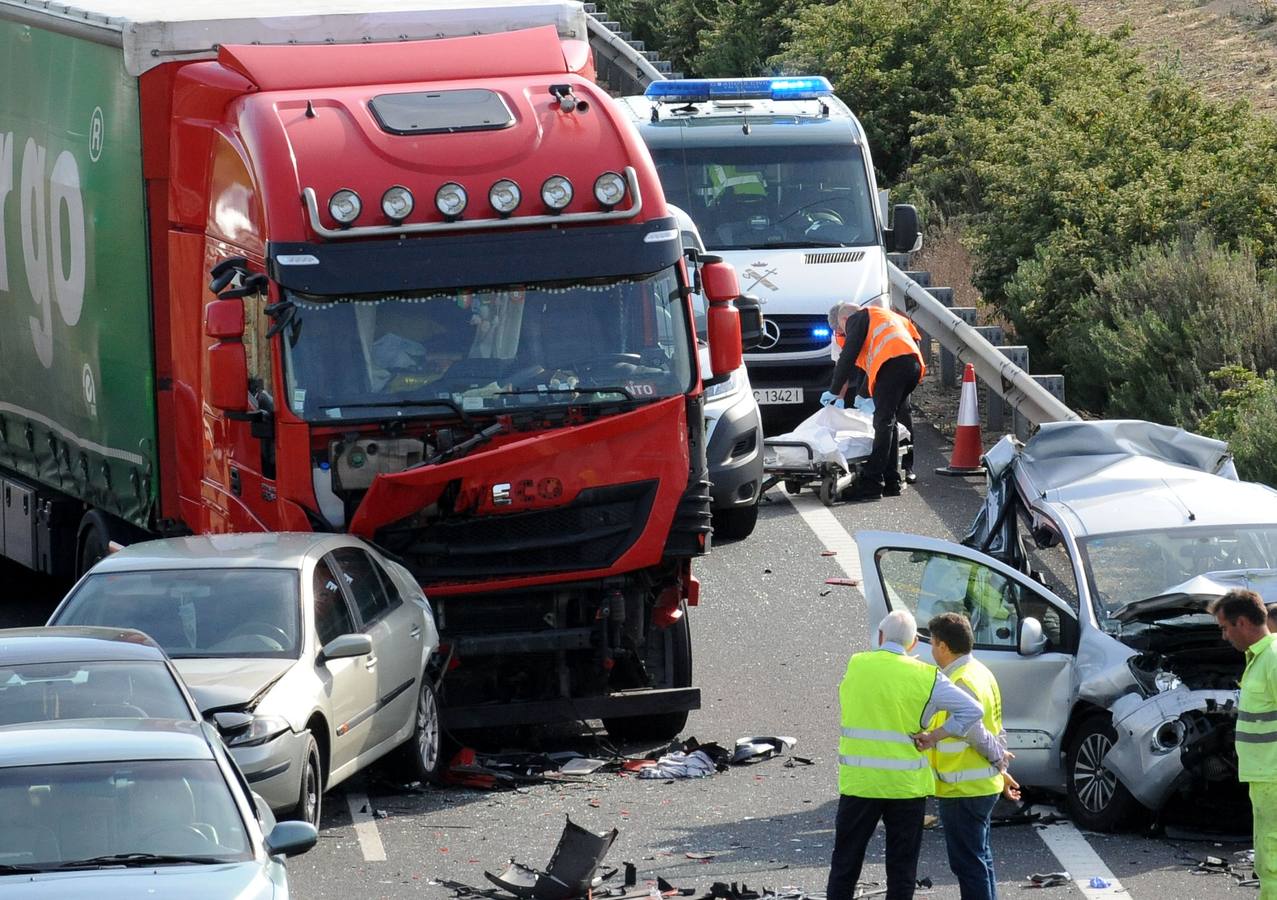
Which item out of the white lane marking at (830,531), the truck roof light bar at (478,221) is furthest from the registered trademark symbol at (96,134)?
the white lane marking at (830,531)

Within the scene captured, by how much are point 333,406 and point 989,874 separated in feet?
14.5

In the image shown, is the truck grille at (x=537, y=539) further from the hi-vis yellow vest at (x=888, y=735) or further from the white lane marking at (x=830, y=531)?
the white lane marking at (x=830, y=531)

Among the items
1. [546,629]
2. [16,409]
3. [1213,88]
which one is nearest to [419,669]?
[546,629]

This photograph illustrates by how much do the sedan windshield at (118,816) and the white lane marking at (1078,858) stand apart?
401cm

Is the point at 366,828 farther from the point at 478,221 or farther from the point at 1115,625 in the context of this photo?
the point at 1115,625

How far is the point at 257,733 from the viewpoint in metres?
9.80

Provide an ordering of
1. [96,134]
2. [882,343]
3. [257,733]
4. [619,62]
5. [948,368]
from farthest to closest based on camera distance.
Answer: [619,62], [948,368], [882,343], [96,134], [257,733]

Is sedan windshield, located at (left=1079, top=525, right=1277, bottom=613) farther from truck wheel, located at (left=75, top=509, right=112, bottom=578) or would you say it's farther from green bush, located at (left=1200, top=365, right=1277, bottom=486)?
truck wheel, located at (left=75, top=509, right=112, bottom=578)

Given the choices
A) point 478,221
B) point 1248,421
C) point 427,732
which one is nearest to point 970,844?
point 427,732

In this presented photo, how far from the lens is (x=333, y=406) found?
449 inches

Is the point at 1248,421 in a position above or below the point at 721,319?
below

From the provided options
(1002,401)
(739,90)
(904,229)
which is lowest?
(1002,401)

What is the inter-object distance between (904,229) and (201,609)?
10.4 meters

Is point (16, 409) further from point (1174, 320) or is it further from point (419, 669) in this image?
point (1174, 320)
